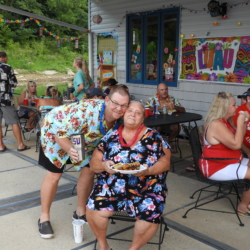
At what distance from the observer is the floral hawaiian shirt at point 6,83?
536 cm

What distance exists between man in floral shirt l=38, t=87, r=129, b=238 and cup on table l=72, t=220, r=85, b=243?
0.26 m

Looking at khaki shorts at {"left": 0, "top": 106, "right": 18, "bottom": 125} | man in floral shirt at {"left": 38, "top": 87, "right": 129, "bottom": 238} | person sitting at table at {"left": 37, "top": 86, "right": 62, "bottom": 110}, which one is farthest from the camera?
khaki shorts at {"left": 0, "top": 106, "right": 18, "bottom": 125}

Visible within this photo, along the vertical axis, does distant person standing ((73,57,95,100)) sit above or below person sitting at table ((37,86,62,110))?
above

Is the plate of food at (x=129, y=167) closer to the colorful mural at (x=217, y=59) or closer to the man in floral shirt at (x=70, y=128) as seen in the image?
the man in floral shirt at (x=70, y=128)

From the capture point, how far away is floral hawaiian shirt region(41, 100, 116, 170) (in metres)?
2.51

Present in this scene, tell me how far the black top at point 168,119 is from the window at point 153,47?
201 cm

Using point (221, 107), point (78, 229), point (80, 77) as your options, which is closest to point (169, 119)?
point (221, 107)

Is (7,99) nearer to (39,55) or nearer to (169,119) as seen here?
(169,119)

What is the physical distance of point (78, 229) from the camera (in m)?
2.60

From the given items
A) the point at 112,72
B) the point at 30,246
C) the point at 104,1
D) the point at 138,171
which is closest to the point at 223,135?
the point at 138,171

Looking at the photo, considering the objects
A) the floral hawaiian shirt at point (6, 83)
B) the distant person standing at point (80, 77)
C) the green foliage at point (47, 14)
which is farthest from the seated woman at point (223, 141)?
the green foliage at point (47, 14)

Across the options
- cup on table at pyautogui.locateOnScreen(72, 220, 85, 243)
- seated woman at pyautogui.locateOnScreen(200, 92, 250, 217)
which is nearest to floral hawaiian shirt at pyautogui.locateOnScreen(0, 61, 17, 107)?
cup on table at pyautogui.locateOnScreen(72, 220, 85, 243)

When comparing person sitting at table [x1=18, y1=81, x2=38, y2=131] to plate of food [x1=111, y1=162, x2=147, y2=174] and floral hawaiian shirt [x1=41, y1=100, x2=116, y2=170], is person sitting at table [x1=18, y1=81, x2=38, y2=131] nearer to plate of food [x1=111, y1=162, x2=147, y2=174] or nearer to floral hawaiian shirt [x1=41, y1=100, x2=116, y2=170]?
floral hawaiian shirt [x1=41, y1=100, x2=116, y2=170]

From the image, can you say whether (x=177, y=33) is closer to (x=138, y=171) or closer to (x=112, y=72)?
(x=112, y=72)
